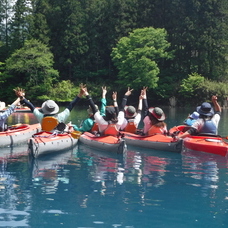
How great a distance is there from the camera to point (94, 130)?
12.0m

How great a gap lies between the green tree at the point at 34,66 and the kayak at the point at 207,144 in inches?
1103

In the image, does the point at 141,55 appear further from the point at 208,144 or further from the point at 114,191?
the point at 114,191

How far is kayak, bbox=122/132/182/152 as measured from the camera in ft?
32.9

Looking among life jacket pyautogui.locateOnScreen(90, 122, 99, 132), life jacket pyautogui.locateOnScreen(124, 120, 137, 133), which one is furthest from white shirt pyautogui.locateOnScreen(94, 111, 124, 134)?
life jacket pyautogui.locateOnScreen(124, 120, 137, 133)

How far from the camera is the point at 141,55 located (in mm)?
35062

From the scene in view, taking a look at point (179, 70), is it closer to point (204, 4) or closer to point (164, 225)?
point (204, 4)

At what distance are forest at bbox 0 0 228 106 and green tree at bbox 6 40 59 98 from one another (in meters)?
0.10

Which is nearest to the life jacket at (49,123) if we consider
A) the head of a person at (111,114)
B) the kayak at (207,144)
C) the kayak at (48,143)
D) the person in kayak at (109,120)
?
the kayak at (48,143)

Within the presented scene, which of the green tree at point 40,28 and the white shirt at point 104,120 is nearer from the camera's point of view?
the white shirt at point 104,120

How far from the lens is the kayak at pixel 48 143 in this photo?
903cm

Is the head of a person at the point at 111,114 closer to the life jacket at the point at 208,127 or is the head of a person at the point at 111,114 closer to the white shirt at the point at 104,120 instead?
the white shirt at the point at 104,120

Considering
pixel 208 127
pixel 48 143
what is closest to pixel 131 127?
pixel 208 127

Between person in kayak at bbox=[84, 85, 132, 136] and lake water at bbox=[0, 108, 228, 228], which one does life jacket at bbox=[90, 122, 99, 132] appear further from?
lake water at bbox=[0, 108, 228, 228]

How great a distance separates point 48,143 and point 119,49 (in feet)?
91.8
